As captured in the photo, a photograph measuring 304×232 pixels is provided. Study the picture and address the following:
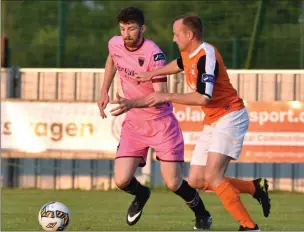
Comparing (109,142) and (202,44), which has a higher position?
(202,44)

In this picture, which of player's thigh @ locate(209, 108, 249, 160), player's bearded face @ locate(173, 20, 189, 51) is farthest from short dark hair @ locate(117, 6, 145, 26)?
player's thigh @ locate(209, 108, 249, 160)

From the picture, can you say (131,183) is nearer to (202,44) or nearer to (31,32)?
(202,44)

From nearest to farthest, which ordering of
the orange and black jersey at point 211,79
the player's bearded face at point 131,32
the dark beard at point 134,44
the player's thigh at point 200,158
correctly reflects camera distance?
1. the orange and black jersey at point 211,79
2. the player's thigh at point 200,158
3. the player's bearded face at point 131,32
4. the dark beard at point 134,44

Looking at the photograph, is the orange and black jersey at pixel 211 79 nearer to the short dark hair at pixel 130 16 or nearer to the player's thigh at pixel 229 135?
the player's thigh at pixel 229 135

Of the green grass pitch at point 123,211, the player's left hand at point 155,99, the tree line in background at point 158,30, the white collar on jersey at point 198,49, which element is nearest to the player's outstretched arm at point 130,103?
the player's left hand at point 155,99

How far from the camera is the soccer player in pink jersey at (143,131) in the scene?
11.2 m

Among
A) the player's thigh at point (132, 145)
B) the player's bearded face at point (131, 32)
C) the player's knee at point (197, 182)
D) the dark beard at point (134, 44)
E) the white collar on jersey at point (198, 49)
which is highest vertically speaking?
the player's bearded face at point (131, 32)

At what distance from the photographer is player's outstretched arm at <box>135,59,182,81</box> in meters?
10.6

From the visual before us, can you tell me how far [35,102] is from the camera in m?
19.6

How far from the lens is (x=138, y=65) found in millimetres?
11164

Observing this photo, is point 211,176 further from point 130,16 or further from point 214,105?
point 130,16

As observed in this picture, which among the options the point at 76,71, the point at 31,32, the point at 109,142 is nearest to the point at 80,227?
the point at 109,142

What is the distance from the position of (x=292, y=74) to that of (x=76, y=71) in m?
3.99

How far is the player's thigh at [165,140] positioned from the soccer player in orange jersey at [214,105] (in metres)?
0.88
